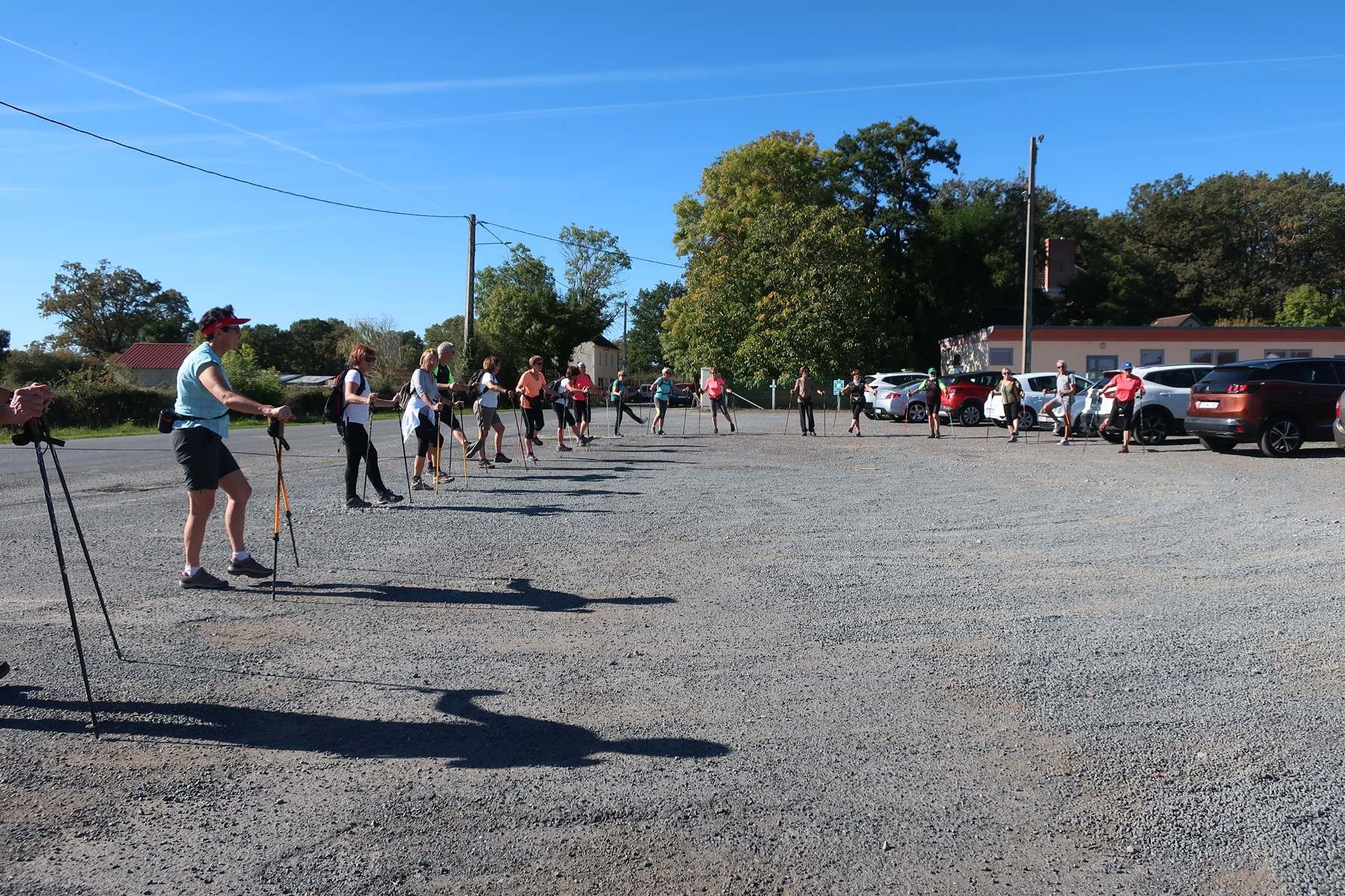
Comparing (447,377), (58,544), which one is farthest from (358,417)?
(58,544)

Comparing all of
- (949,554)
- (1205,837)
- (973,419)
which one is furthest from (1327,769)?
(973,419)

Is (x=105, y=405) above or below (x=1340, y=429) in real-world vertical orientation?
below

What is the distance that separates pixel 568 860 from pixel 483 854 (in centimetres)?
27

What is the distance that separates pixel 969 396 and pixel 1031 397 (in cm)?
321

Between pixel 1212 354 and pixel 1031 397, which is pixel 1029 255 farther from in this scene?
pixel 1212 354

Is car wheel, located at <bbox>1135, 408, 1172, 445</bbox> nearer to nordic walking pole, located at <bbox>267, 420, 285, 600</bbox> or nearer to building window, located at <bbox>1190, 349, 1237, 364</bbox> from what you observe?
nordic walking pole, located at <bbox>267, 420, 285, 600</bbox>

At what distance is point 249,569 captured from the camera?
6.77m

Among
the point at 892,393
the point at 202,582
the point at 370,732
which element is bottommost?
the point at 370,732

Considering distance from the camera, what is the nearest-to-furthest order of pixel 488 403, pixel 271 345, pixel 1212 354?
pixel 488 403 → pixel 1212 354 → pixel 271 345

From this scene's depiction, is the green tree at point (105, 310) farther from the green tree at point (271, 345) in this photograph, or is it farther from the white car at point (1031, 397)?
the white car at point (1031, 397)

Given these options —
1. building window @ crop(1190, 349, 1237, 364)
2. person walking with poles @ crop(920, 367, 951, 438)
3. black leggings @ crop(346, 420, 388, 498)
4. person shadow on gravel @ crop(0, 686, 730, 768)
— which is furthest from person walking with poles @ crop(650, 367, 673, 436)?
building window @ crop(1190, 349, 1237, 364)

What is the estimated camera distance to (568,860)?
309 cm

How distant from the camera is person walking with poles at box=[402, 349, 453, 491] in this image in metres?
11.9

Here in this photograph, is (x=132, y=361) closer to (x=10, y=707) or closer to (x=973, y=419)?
(x=973, y=419)
